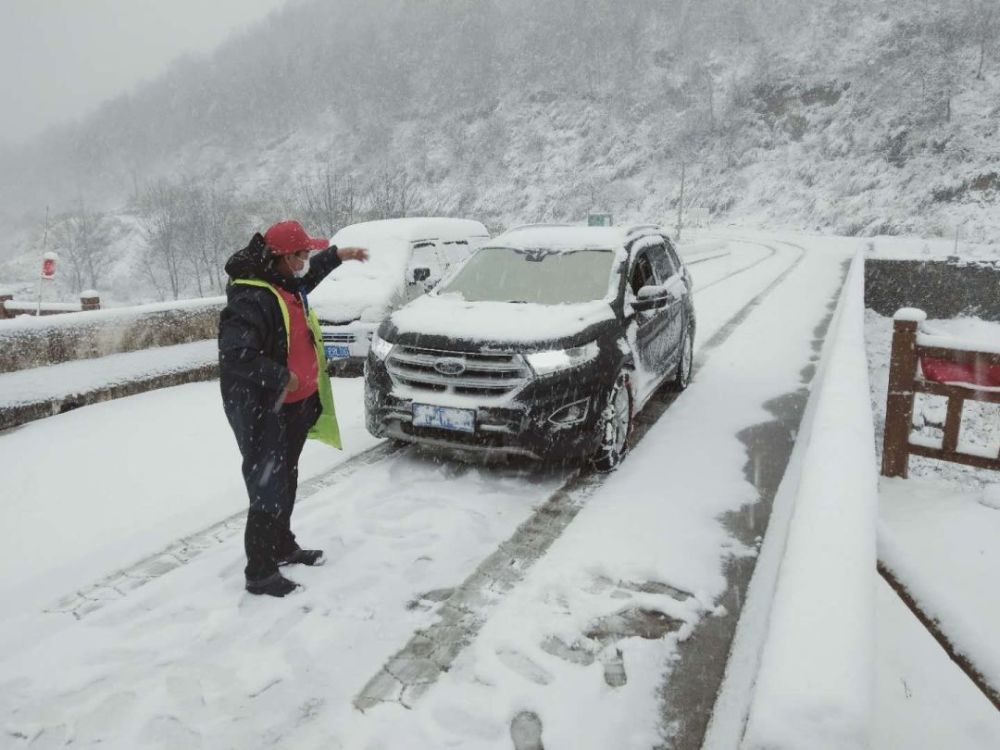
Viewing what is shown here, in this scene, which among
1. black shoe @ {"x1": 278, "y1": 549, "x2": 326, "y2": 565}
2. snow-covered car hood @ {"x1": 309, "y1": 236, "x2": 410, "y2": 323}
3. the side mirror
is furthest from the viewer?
snow-covered car hood @ {"x1": 309, "y1": 236, "x2": 410, "y2": 323}

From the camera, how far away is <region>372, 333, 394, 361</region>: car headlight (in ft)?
17.2

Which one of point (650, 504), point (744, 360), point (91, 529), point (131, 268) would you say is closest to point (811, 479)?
point (650, 504)

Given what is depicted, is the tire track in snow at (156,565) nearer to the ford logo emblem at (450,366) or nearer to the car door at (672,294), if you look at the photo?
the ford logo emblem at (450,366)

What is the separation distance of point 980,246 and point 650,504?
41.3 meters

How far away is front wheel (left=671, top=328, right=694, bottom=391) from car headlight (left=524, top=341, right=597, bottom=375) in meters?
3.03

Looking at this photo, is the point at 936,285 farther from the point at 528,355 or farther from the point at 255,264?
the point at 255,264

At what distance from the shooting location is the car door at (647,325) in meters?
5.92

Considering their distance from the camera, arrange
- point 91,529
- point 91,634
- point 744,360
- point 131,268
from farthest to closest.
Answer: point 131,268 → point 744,360 → point 91,529 → point 91,634

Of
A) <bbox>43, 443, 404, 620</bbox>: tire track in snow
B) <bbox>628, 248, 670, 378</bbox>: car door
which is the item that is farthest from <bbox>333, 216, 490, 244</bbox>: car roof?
<bbox>43, 443, 404, 620</bbox>: tire track in snow

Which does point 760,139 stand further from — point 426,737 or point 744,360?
point 426,737

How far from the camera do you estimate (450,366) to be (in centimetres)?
489

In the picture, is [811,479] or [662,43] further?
[662,43]

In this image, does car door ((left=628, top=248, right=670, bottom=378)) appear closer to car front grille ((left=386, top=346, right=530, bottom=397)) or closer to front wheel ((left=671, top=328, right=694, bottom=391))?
front wheel ((left=671, top=328, right=694, bottom=391))

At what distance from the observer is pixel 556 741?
8.48 ft
